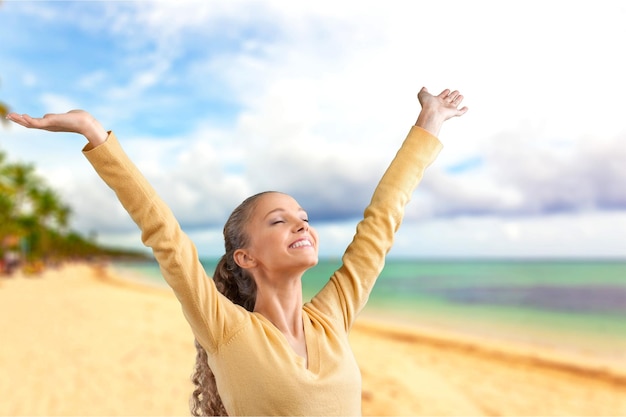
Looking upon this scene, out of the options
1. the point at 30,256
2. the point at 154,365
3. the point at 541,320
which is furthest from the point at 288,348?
the point at 30,256

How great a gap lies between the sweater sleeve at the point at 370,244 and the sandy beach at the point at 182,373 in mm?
3452

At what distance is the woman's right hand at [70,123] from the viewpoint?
1453mm

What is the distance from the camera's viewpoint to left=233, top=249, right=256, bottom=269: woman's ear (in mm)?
1717

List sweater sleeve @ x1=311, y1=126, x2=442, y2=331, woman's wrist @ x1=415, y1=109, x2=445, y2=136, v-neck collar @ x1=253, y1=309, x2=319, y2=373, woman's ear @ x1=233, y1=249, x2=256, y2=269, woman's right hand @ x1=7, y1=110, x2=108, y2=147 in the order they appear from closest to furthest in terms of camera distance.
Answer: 1. woman's right hand @ x1=7, y1=110, x2=108, y2=147
2. v-neck collar @ x1=253, y1=309, x2=319, y2=373
3. woman's ear @ x1=233, y1=249, x2=256, y2=269
4. sweater sleeve @ x1=311, y1=126, x2=442, y2=331
5. woman's wrist @ x1=415, y1=109, x2=445, y2=136

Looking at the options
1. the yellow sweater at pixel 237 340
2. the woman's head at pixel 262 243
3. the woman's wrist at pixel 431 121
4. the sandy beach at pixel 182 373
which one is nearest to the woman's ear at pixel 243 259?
the woman's head at pixel 262 243

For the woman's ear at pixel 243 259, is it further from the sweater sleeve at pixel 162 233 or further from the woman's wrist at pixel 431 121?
the woman's wrist at pixel 431 121

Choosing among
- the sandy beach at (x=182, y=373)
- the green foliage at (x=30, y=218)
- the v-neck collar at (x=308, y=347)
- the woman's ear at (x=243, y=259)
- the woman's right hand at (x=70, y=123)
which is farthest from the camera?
the green foliage at (x=30, y=218)

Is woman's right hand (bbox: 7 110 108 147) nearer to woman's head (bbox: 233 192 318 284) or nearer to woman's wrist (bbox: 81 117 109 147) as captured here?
woman's wrist (bbox: 81 117 109 147)

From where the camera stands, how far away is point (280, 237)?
166 centimetres

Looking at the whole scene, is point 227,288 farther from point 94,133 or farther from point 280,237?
point 94,133

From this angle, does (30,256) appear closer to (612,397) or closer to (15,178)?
(15,178)

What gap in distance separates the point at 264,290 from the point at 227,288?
19 cm

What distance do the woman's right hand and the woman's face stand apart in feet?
1.57

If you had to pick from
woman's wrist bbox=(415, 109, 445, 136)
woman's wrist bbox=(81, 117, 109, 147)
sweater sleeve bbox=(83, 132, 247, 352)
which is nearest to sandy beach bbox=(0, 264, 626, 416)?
woman's wrist bbox=(415, 109, 445, 136)
